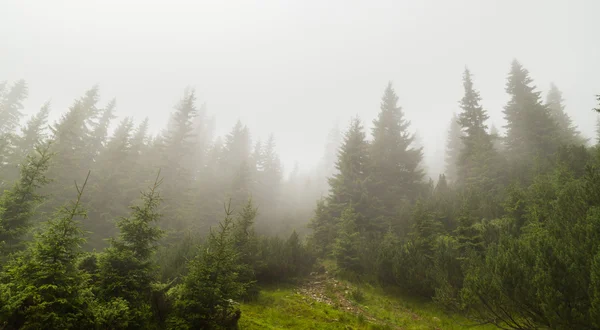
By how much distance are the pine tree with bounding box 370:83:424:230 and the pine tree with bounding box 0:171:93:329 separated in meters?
18.0

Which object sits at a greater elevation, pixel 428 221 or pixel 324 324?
pixel 428 221

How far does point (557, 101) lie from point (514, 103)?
1364cm

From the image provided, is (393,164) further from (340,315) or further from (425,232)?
(340,315)

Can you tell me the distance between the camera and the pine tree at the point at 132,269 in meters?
5.70

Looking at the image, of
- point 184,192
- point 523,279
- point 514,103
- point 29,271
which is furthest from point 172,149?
point 514,103

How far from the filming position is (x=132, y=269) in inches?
254

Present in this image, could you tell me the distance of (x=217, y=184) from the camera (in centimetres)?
3112

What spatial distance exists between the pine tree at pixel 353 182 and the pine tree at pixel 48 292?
15.3 meters

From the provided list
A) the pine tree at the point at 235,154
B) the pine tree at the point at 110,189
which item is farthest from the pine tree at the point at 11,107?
the pine tree at the point at 235,154

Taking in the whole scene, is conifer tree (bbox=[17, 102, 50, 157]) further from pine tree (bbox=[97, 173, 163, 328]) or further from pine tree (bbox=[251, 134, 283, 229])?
pine tree (bbox=[97, 173, 163, 328])

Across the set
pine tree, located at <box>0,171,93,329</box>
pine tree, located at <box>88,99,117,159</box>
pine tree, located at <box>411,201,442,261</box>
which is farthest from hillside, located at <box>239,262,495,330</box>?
pine tree, located at <box>88,99,117,159</box>

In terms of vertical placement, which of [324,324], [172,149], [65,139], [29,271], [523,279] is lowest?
[324,324]

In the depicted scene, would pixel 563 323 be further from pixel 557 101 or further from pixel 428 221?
pixel 557 101

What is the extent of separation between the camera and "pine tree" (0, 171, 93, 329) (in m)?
4.12
